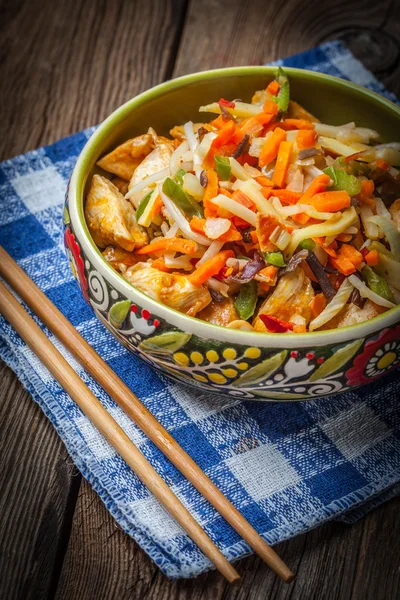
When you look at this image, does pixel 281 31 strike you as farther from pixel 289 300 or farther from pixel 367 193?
pixel 289 300

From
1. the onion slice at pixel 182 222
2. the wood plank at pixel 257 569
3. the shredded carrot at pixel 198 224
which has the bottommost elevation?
the wood plank at pixel 257 569

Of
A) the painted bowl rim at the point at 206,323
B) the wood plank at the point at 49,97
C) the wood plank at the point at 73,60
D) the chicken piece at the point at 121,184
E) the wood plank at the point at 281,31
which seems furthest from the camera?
the wood plank at the point at 281,31

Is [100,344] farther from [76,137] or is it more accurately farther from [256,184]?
[76,137]

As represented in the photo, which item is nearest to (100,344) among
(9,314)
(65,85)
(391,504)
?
(9,314)

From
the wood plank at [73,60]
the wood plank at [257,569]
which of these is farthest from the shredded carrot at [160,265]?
the wood plank at [73,60]

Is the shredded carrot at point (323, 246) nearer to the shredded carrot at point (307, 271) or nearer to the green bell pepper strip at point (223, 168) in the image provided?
the shredded carrot at point (307, 271)
